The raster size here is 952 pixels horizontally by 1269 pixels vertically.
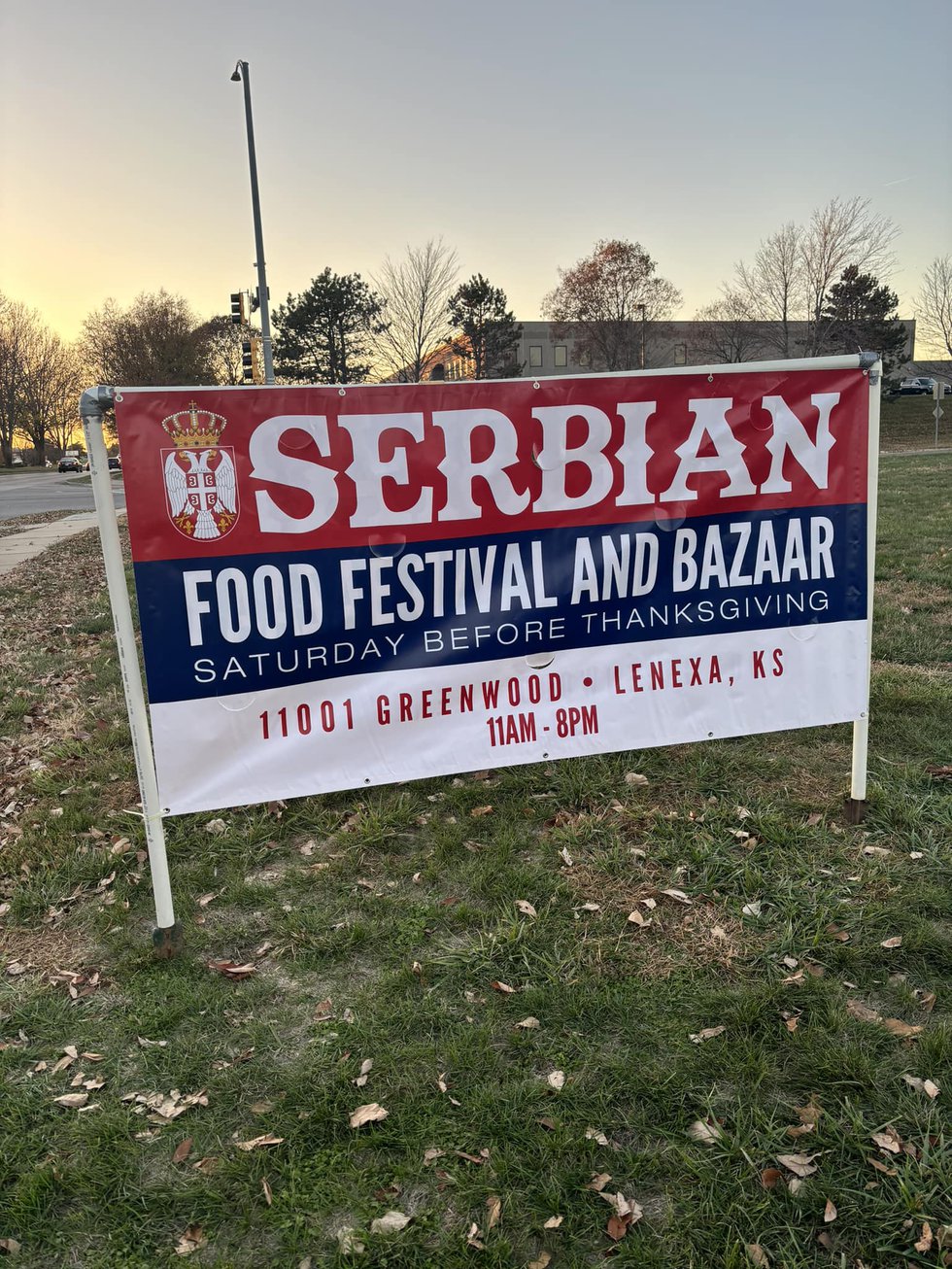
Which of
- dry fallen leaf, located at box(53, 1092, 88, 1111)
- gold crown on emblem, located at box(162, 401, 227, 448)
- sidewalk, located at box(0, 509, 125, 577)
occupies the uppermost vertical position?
gold crown on emblem, located at box(162, 401, 227, 448)

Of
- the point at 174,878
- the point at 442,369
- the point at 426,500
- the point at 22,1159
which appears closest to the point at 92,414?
the point at 426,500

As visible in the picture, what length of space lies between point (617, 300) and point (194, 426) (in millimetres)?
58971

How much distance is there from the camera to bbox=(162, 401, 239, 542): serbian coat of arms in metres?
2.79

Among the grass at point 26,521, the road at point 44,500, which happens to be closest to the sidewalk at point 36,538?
the grass at point 26,521

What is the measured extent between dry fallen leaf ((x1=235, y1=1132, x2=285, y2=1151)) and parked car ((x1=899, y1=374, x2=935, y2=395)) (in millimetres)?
75530

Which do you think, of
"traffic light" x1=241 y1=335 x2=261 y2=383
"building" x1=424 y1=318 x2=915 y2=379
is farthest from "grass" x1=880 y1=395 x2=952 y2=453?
"traffic light" x1=241 y1=335 x2=261 y2=383

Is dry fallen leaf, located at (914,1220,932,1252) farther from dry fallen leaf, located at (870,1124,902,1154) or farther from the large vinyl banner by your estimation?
the large vinyl banner

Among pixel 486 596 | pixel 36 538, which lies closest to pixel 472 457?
pixel 486 596

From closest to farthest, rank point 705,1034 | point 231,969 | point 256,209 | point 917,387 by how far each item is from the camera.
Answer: point 705,1034 < point 231,969 < point 256,209 < point 917,387

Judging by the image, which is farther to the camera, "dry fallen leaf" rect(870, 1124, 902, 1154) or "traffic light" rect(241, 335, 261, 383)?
"traffic light" rect(241, 335, 261, 383)

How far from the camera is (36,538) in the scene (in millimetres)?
16219

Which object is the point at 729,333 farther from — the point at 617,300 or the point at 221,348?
the point at 221,348

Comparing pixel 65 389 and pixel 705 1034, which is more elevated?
pixel 65 389

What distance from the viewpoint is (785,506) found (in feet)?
11.6
